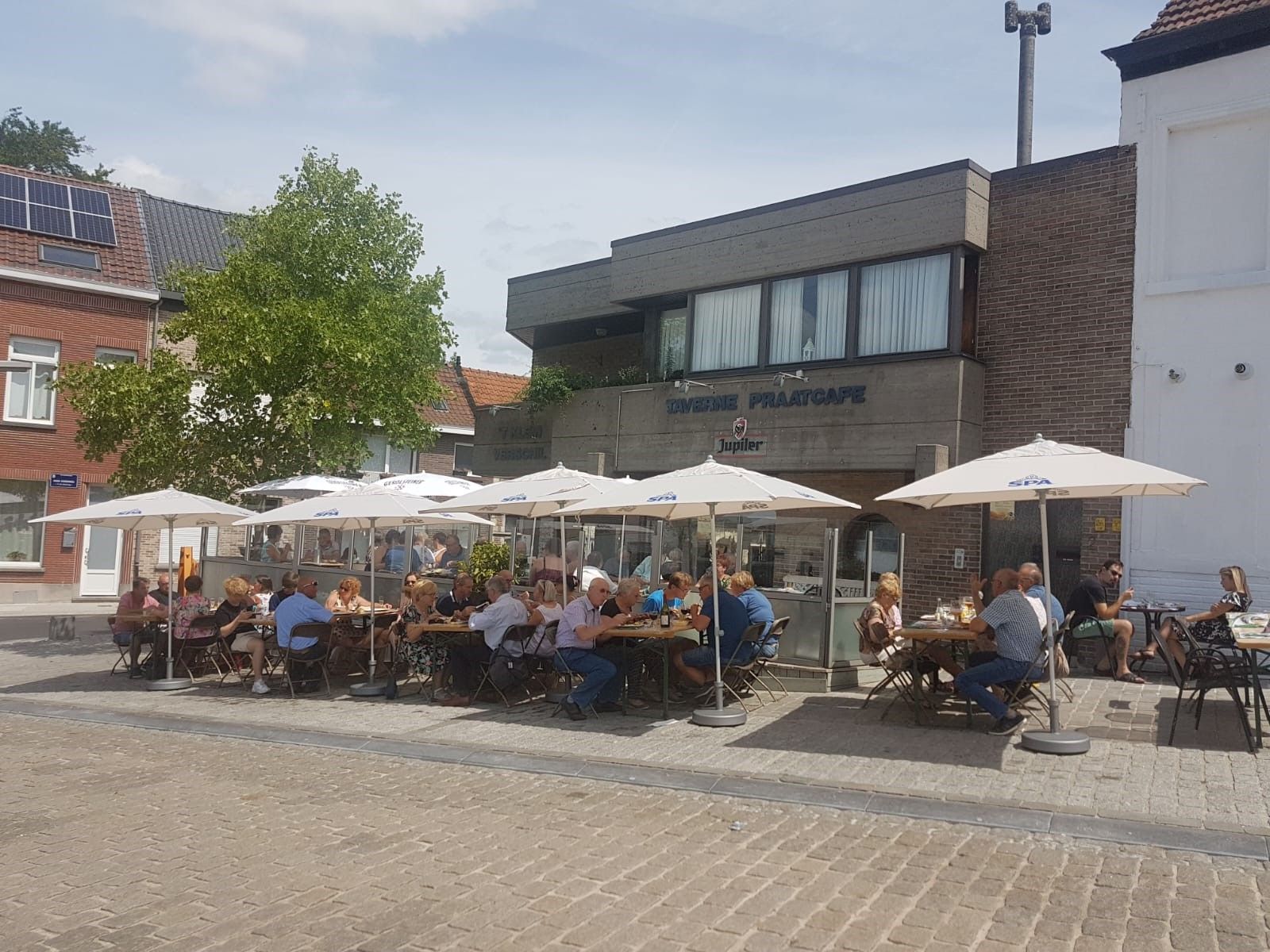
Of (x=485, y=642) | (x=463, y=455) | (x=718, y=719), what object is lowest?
(x=718, y=719)

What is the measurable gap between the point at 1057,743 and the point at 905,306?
9.17 m

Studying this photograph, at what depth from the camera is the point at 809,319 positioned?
1752cm

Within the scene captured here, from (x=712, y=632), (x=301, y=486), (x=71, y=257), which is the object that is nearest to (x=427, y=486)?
(x=301, y=486)

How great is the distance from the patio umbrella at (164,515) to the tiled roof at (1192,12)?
13.2m

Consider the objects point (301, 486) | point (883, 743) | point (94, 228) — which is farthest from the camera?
point (94, 228)

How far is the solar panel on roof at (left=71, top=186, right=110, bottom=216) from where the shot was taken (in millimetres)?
28078

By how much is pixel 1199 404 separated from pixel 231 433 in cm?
1405

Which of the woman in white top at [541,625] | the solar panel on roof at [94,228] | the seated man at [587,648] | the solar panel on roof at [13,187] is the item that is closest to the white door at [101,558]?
the solar panel on roof at [94,228]

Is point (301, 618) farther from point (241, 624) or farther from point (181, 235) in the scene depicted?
point (181, 235)

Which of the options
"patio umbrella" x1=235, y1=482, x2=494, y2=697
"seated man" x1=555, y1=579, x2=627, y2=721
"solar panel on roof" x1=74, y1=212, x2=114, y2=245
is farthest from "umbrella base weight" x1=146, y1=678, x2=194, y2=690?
"solar panel on roof" x1=74, y1=212, x2=114, y2=245

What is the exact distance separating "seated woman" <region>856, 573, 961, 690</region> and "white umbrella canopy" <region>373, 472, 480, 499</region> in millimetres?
5256

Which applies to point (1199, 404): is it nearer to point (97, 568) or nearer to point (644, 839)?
point (644, 839)

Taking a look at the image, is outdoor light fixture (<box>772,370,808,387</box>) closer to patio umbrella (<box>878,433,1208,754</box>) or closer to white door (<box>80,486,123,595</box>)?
patio umbrella (<box>878,433,1208,754</box>)

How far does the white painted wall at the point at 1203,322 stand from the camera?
1330 centimetres
